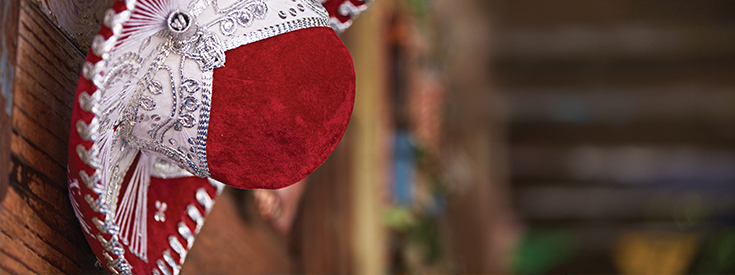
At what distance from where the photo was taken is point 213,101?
37 centimetres

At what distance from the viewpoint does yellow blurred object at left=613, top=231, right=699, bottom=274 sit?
13.8ft

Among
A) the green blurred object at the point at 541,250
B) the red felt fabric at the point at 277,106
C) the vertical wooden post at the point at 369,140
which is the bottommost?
the green blurred object at the point at 541,250

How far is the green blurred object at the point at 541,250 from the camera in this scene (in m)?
4.17

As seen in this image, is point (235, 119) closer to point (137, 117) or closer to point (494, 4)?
point (137, 117)

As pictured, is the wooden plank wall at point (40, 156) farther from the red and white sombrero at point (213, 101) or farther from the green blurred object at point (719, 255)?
the green blurred object at point (719, 255)

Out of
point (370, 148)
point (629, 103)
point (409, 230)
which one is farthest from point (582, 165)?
point (370, 148)

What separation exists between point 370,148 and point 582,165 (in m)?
2.60

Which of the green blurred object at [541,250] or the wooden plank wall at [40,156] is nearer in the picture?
the wooden plank wall at [40,156]

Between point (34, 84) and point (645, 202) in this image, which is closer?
point (34, 84)

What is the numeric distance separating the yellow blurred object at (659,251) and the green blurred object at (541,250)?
406mm

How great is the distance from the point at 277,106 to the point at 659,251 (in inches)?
180

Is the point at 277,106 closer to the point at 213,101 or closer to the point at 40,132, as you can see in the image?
the point at 213,101

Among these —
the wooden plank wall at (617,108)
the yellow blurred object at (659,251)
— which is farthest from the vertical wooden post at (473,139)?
the yellow blurred object at (659,251)

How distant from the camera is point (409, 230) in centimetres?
180
